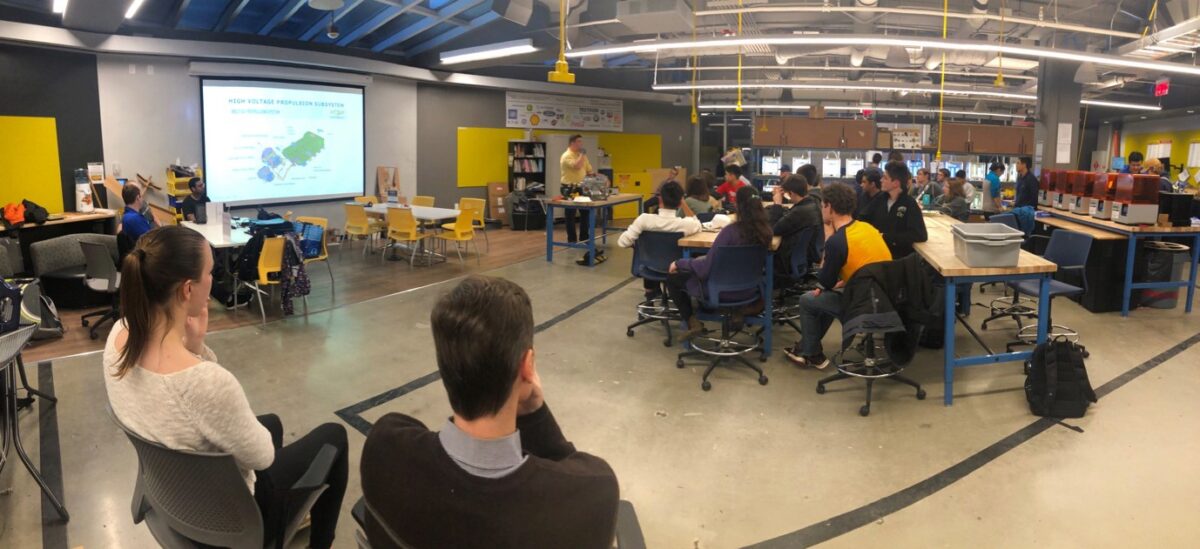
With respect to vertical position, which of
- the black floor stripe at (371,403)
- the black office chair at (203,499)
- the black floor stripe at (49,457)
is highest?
the black office chair at (203,499)

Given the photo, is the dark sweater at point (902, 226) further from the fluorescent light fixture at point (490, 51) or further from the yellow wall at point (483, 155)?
the yellow wall at point (483, 155)

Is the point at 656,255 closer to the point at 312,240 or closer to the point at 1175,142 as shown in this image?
the point at 312,240

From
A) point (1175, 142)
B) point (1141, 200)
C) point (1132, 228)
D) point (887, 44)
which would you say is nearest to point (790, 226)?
point (887, 44)

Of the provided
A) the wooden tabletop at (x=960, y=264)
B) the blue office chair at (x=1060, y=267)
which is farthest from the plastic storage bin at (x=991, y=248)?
the blue office chair at (x=1060, y=267)

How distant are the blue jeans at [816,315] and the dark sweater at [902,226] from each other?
0.83m

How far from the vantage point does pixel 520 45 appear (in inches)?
368

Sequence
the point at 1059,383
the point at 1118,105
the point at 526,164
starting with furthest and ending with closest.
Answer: the point at 1118,105 → the point at 526,164 → the point at 1059,383

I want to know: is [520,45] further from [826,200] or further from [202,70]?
[826,200]

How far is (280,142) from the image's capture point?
991 cm

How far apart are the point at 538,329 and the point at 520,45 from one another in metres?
4.95

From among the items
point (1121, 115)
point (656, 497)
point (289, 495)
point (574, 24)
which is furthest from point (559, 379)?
point (1121, 115)

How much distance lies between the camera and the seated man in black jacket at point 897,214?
5.02m

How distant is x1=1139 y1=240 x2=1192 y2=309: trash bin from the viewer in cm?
628

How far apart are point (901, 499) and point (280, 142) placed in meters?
9.39
